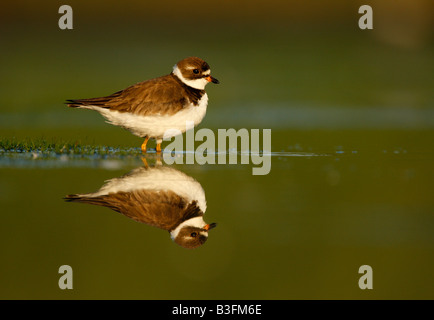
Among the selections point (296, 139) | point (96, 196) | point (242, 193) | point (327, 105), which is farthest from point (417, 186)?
point (327, 105)

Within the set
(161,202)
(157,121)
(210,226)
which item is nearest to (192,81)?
(157,121)

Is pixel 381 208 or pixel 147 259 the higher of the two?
pixel 381 208

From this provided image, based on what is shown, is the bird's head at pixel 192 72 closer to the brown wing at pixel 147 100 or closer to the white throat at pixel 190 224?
the brown wing at pixel 147 100

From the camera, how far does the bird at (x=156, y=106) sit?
11.8 metres

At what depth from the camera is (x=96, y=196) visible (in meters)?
8.47

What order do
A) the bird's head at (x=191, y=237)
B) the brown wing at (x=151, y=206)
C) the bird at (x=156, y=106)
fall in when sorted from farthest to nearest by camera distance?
the bird at (x=156, y=106) < the brown wing at (x=151, y=206) < the bird's head at (x=191, y=237)

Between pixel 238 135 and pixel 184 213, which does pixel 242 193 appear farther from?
pixel 238 135

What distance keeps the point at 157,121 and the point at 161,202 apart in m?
3.93

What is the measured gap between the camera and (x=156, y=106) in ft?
38.8

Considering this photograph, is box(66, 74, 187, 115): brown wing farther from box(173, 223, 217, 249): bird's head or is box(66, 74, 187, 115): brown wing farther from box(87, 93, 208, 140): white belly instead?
box(173, 223, 217, 249): bird's head

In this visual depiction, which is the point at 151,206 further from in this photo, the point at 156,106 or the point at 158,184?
the point at 156,106

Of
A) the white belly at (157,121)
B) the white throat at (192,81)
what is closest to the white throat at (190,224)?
the white belly at (157,121)

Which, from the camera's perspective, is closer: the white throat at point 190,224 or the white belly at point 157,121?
the white throat at point 190,224

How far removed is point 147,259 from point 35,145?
21.6ft
